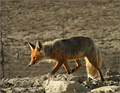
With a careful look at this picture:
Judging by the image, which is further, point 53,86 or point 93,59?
point 93,59

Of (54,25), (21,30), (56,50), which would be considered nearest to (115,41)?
(54,25)

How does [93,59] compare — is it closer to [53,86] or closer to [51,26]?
[53,86]

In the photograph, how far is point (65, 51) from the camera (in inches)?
296

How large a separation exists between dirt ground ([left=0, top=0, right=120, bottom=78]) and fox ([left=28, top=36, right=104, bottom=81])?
4.72 m

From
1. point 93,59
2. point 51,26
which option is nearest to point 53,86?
point 93,59

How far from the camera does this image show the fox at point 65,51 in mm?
7426

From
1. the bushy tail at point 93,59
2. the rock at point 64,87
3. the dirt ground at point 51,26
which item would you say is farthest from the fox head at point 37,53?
the dirt ground at point 51,26

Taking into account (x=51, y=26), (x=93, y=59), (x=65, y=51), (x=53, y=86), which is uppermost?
(x=65, y=51)

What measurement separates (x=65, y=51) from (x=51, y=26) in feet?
19.6

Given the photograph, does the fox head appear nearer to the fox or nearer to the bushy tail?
the fox

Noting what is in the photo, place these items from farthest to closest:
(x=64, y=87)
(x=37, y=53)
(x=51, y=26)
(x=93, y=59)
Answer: (x=51, y=26) → (x=93, y=59) → (x=37, y=53) → (x=64, y=87)

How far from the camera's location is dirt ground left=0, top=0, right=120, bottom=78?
12.7 meters

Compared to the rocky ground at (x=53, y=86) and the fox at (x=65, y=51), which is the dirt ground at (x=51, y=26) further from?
the rocky ground at (x=53, y=86)

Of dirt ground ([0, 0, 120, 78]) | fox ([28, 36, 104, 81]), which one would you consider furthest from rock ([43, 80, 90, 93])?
dirt ground ([0, 0, 120, 78])
